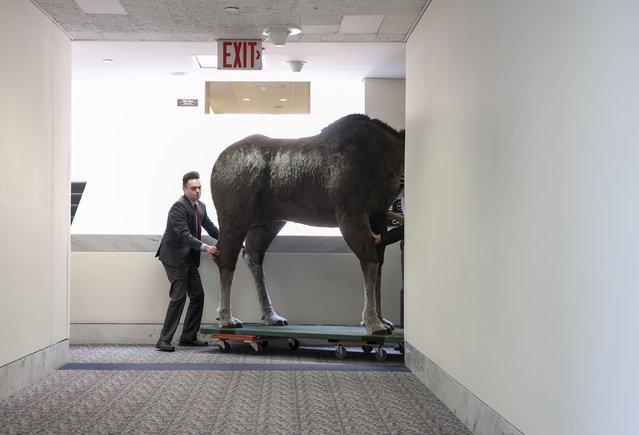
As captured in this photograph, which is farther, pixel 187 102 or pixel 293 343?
pixel 187 102

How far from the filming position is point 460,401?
4.23 m

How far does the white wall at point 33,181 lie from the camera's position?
4.86 meters

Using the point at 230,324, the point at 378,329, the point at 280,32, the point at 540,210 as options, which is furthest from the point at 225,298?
the point at 540,210

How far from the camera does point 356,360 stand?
6.75 m

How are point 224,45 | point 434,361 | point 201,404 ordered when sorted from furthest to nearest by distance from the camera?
point 224,45
point 434,361
point 201,404

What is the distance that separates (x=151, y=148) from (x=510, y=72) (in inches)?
229

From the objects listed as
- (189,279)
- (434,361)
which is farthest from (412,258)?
(189,279)

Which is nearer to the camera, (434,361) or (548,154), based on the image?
(548,154)

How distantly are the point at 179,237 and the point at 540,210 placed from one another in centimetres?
496

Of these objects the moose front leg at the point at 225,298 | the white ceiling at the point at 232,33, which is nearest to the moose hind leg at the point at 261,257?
the moose front leg at the point at 225,298

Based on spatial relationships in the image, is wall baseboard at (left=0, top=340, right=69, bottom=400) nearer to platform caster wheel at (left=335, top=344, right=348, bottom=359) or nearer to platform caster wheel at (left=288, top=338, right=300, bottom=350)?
platform caster wheel at (left=288, top=338, right=300, bottom=350)

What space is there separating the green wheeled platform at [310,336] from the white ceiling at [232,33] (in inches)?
96.7

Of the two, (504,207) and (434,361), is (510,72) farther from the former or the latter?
(434,361)

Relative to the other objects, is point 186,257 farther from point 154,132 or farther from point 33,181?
point 33,181
